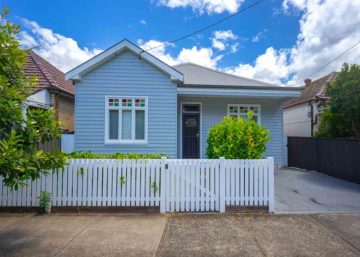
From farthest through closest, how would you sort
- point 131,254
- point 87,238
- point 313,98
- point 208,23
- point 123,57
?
point 313,98 → point 208,23 → point 123,57 → point 87,238 → point 131,254

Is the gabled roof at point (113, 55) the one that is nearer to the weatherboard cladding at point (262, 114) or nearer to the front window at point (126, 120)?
the front window at point (126, 120)

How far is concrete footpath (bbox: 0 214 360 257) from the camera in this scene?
368 cm

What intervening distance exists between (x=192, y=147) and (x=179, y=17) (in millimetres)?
6243

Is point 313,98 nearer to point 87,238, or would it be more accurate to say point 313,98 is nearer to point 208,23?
point 208,23

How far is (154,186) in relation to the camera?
214 inches

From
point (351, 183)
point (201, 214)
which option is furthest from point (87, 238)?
point (351, 183)

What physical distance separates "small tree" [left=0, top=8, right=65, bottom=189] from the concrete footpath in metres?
1.12

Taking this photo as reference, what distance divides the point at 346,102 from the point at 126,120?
832 centimetres

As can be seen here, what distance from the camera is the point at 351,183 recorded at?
845 cm

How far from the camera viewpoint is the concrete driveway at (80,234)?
12.0 feet

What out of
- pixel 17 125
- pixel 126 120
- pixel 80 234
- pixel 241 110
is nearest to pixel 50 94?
pixel 126 120

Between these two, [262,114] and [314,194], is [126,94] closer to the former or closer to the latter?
[262,114]

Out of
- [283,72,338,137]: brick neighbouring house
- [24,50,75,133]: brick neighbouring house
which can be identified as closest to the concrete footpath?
[24,50,75,133]: brick neighbouring house

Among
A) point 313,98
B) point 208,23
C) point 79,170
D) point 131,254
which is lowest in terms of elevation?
point 131,254
